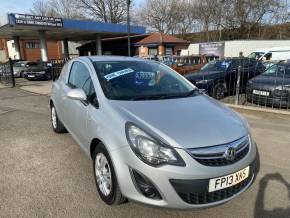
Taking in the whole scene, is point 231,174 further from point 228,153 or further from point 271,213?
point 271,213

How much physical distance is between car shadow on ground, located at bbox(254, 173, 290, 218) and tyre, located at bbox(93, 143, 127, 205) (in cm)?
144

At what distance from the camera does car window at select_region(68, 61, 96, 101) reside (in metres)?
3.50

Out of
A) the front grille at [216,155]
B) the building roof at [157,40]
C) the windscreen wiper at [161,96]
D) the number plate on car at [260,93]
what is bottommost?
the number plate on car at [260,93]

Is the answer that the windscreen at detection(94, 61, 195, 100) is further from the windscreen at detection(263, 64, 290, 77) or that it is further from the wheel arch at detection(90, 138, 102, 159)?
the windscreen at detection(263, 64, 290, 77)

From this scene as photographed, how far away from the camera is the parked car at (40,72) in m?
17.8

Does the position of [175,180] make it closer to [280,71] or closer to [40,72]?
[280,71]

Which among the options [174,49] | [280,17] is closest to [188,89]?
[174,49]

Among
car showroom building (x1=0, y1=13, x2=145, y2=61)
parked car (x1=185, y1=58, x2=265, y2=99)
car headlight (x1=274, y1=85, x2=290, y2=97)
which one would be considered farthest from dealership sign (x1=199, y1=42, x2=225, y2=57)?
car headlight (x1=274, y1=85, x2=290, y2=97)

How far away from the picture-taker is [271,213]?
2.84 m

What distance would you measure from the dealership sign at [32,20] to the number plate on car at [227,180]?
2321cm

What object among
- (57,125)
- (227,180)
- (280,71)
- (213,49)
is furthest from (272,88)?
(213,49)

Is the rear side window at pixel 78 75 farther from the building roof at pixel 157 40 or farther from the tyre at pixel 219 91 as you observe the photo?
the building roof at pixel 157 40

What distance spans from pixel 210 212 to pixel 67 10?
58.8 metres

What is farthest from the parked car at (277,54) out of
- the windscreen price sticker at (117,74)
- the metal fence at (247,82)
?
the windscreen price sticker at (117,74)
